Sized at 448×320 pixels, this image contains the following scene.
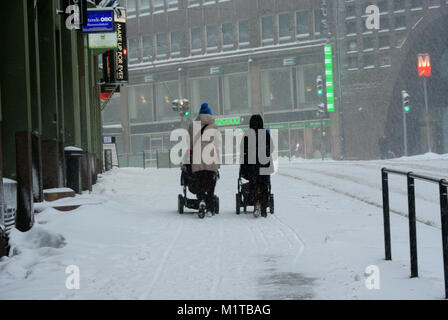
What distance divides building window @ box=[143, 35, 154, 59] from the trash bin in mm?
40359

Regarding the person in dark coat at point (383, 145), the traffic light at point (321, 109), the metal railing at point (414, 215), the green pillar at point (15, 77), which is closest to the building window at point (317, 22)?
the traffic light at point (321, 109)

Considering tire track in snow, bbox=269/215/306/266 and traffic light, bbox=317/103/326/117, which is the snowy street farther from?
traffic light, bbox=317/103/326/117

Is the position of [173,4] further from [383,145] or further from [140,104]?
[383,145]

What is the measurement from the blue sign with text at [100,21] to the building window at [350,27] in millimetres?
34749

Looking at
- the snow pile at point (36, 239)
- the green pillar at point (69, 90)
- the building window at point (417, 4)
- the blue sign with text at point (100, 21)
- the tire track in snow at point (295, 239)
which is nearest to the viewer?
the tire track in snow at point (295, 239)

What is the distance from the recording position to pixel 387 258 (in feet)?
23.6

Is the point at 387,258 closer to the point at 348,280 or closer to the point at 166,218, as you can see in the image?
the point at 348,280

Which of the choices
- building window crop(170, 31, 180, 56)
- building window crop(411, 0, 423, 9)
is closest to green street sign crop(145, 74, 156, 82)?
building window crop(170, 31, 180, 56)

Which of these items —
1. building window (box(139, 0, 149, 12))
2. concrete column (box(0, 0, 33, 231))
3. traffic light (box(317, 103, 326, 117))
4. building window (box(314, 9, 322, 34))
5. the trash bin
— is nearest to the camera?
concrete column (box(0, 0, 33, 231))

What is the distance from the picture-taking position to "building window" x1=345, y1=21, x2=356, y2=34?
49031 millimetres

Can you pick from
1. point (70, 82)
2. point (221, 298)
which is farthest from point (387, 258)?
point (70, 82)

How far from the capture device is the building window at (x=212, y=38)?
51.0 m

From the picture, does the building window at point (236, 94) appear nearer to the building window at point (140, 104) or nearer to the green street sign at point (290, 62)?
the green street sign at point (290, 62)

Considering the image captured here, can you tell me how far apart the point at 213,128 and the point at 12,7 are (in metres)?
4.22
